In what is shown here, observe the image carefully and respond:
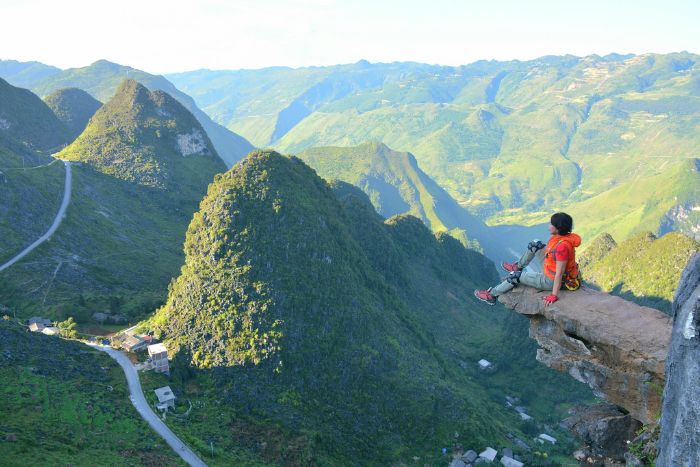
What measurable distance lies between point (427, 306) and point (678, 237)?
64.3m

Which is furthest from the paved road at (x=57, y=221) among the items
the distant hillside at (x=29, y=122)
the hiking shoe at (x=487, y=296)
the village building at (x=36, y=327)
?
the hiking shoe at (x=487, y=296)

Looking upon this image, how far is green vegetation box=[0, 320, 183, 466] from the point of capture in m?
39.1

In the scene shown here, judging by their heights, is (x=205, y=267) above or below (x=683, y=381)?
below

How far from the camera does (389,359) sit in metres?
64.8

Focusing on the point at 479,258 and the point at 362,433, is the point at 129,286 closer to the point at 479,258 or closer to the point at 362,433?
the point at 362,433

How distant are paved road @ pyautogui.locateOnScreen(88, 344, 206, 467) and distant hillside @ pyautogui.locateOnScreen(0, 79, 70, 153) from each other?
367 ft

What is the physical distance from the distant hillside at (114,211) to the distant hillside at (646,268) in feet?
344

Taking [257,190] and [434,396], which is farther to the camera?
[257,190]

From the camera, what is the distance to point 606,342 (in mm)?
17719

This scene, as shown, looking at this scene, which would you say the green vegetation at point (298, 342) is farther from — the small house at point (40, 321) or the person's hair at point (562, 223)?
the person's hair at point (562, 223)

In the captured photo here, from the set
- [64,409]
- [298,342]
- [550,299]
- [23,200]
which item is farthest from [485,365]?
[23,200]

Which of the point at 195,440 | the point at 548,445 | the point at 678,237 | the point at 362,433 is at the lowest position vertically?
the point at 548,445

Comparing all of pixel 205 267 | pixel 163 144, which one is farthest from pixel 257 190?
pixel 163 144

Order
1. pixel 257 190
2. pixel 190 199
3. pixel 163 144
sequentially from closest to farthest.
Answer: pixel 257 190
pixel 190 199
pixel 163 144
